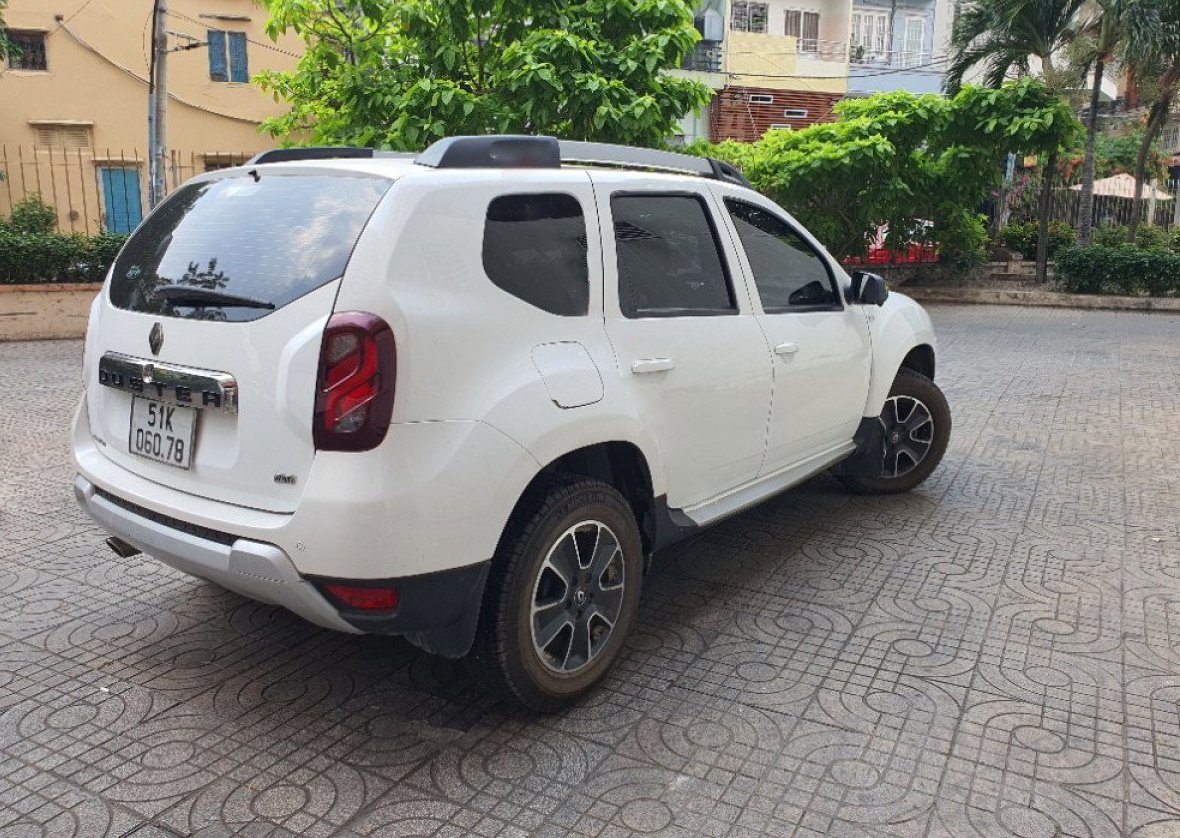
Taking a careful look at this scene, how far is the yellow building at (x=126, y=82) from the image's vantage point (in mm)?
21312

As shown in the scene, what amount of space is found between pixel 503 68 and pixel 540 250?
6.32 metres

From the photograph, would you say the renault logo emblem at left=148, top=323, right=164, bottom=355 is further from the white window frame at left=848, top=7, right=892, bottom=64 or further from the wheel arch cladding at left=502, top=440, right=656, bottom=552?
the white window frame at left=848, top=7, right=892, bottom=64

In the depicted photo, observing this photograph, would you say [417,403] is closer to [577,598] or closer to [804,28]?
[577,598]

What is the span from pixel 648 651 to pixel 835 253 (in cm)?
1524

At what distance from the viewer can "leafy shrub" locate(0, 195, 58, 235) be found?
12.9 metres

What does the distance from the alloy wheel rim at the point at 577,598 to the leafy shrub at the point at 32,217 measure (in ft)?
40.2

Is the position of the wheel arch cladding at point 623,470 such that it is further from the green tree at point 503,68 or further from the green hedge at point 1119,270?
the green hedge at point 1119,270

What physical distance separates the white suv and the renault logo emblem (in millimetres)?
13

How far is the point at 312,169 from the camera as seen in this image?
10.1 feet

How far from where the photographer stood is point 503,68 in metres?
8.88

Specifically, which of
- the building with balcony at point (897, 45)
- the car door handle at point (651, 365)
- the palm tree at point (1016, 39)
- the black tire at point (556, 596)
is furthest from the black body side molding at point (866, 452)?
the building with balcony at point (897, 45)

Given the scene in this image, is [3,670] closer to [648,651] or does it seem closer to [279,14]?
[648,651]

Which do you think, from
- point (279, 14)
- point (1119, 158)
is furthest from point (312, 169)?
point (1119, 158)

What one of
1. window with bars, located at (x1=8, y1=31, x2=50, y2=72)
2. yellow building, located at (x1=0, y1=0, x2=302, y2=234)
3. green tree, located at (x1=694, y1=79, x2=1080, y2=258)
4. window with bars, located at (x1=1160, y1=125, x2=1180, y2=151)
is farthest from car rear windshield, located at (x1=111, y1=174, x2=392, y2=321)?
window with bars, located at (x1=1160, y1=125, x2=1180, y2=151)
